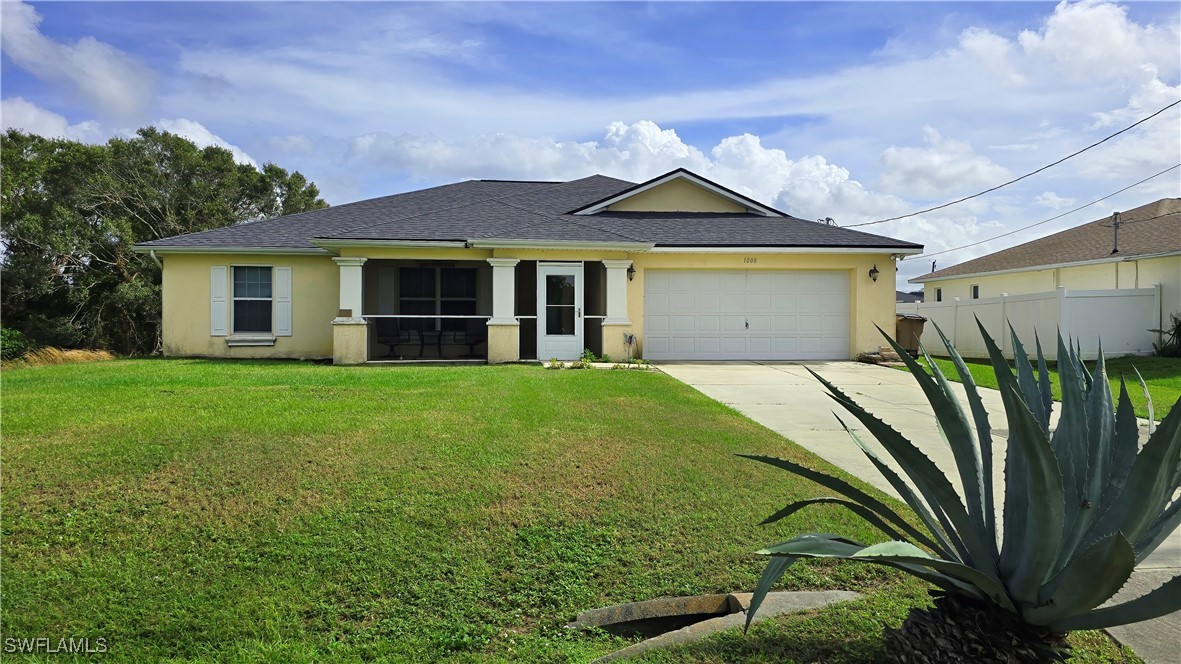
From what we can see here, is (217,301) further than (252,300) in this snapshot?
No

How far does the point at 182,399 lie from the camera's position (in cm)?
812

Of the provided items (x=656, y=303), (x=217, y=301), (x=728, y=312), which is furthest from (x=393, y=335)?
(x=728, y=312)

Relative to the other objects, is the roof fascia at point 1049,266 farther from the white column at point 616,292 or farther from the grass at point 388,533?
the grass at point 388,533

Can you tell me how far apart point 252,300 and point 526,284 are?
6.72 meters

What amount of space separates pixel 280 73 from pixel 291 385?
5.90 meters

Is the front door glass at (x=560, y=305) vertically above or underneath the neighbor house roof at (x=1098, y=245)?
underneath

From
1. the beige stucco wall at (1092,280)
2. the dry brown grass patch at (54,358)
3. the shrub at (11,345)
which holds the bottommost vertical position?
the dry brown grass patch at (54,358)

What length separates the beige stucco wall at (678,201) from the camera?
1856 centimetres

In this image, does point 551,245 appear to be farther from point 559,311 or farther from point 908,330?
point 908,330

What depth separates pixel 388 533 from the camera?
164 inches

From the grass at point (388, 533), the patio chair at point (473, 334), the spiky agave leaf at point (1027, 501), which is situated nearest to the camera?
the spiky agave leaf at point (1027, 501)

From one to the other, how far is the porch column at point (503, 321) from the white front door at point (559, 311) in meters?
0.65

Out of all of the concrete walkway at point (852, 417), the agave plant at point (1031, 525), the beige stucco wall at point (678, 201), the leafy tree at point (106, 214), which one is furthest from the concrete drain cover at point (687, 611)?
the leafy tree at point (106, 214)

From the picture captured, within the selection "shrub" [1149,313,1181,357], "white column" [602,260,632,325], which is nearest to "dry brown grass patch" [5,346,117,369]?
"white column" [602,260,632,325]
